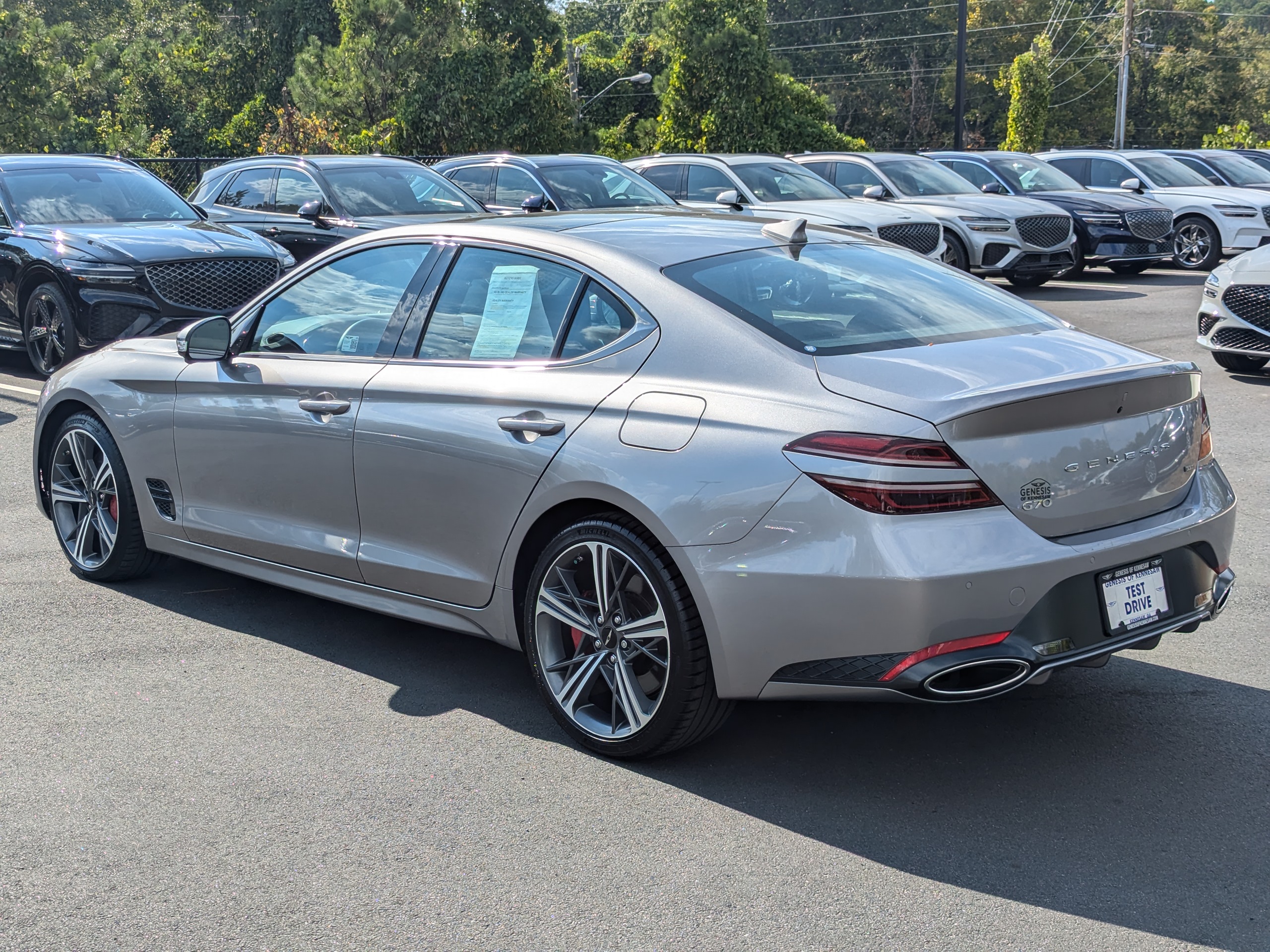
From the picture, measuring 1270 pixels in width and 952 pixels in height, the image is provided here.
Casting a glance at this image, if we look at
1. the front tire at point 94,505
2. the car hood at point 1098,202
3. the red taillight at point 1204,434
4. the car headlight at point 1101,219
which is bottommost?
the car headlight at point 1101,219

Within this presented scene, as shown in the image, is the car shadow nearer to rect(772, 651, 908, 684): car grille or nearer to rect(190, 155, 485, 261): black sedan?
rect(772, 651, 908, 684): car grille

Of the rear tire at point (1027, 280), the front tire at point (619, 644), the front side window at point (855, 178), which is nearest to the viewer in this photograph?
the front tire at point (619, 644)

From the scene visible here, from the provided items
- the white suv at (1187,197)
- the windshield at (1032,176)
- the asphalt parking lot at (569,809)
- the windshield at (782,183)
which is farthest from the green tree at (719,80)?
the asphalt parking lot at (569,809)

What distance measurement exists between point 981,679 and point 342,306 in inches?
109

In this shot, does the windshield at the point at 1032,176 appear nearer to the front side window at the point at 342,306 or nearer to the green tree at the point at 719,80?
the green tree at the point at 719,80

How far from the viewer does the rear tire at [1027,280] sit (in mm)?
17609

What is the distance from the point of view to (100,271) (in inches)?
425

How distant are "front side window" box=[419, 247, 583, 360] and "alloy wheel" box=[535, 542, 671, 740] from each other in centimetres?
73

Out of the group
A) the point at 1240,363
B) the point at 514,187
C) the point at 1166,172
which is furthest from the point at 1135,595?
the point at 1166,172

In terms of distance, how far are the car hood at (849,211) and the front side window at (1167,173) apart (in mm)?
6636

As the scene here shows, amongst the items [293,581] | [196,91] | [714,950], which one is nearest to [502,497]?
[293,581]

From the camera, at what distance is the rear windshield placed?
13.5ft

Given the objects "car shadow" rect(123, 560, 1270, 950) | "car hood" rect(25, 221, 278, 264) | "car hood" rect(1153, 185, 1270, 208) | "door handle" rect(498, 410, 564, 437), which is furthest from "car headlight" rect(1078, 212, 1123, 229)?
"door handle" rect(498, 410, 564, 437)

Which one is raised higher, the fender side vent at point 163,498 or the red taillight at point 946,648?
the red taillight at point 946,648
